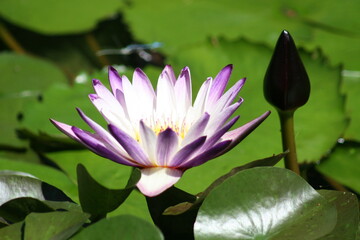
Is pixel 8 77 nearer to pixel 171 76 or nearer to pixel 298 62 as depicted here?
pixel 171 76

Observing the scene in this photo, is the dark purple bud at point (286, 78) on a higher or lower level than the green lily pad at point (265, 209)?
higher

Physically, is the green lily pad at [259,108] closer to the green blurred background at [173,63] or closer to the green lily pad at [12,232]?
the green blurred background at [173,63]

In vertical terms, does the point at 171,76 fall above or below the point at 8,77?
above

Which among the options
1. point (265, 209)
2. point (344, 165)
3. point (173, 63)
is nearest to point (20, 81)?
point (173, 63)

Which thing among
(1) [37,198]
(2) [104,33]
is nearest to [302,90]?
(1) [37,198]

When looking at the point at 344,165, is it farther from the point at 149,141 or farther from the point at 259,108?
the point at 149,141

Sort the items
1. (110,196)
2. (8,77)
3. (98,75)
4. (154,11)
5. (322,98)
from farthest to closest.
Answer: (154,11) < (8,77) < (98,75) < (322,98) < (110,196)

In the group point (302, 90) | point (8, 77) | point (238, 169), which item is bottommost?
point (8, 77)

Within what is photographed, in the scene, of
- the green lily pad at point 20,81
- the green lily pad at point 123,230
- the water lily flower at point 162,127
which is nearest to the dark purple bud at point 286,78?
the water lily flower at point 162,127
